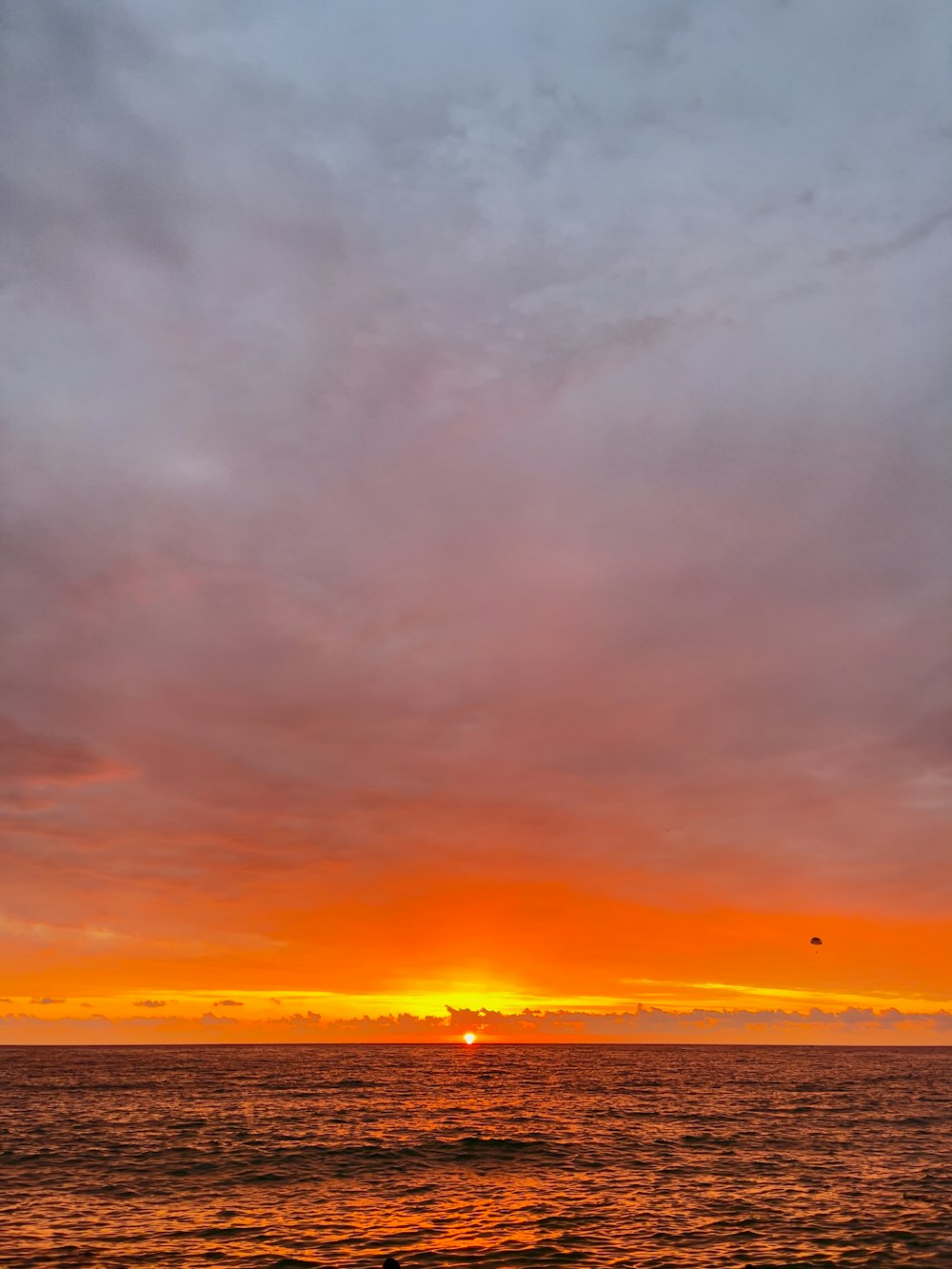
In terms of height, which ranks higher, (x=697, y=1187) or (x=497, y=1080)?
(x=697, y=1187)

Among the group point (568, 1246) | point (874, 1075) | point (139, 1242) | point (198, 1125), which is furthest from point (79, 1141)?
point (874, 1075)

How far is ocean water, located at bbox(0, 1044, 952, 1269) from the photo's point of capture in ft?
124

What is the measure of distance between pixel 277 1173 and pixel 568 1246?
25.7m

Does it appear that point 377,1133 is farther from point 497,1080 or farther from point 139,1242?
point 497,1080

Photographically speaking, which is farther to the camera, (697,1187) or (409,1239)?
(697,1187)

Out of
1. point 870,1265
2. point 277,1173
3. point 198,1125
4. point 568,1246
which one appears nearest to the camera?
point 870,1265

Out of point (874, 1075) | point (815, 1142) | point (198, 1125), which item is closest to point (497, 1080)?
point (874, 1075)

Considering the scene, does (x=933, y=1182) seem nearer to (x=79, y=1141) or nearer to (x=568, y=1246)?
(x=568, y=1246)

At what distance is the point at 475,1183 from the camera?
53562 millimetres

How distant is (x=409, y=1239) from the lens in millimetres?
39594

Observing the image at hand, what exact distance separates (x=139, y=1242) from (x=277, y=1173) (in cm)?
1893

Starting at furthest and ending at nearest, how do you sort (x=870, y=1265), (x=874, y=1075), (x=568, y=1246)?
(x=874, y=1075) < (x=568, y=1246) < (x=870, y=1265)

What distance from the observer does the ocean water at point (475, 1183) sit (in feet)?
124

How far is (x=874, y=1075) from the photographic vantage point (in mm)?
183875
